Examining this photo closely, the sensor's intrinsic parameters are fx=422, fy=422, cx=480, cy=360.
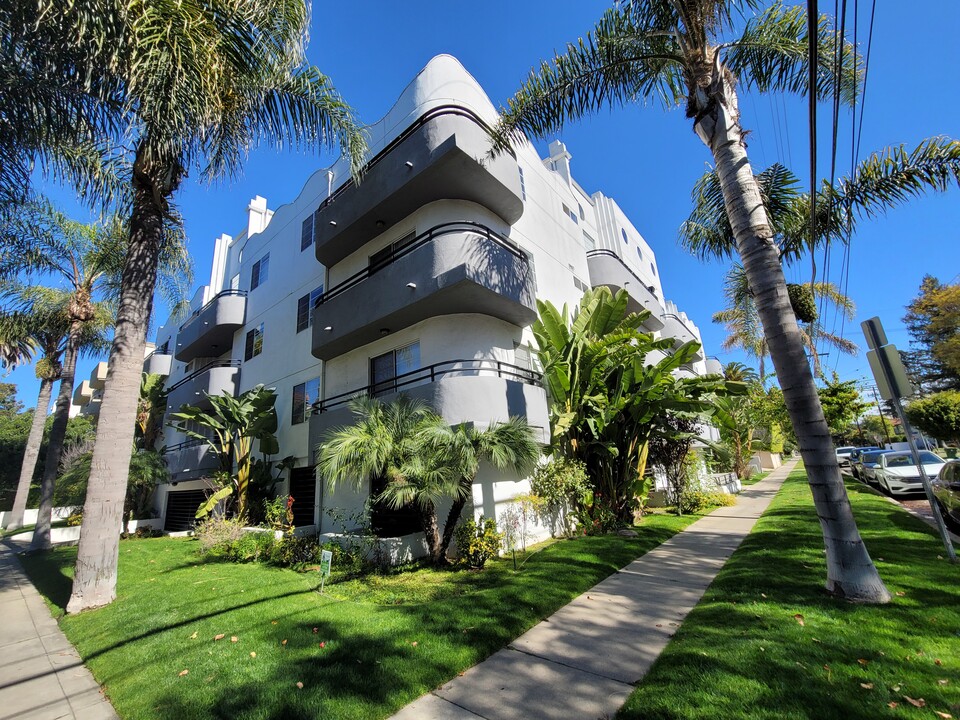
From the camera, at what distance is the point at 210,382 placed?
18.8 meters

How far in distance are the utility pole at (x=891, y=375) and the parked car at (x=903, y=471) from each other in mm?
10258

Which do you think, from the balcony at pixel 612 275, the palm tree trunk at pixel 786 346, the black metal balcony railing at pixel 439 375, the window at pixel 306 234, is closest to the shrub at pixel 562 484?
the black metal balcony railing at pixel 439 375

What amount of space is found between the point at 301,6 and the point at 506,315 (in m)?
8.64

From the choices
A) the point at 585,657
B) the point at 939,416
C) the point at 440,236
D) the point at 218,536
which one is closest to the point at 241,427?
the point at 218,536

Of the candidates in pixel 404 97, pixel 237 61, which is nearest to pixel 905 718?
pixel 237 61

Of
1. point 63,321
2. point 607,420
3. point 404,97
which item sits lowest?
point 607,420

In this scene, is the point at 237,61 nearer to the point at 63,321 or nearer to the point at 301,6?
the point at 301,6

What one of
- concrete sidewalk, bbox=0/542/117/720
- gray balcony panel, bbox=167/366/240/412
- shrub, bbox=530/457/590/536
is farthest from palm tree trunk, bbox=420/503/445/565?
gray balcony panel, bbox=167/366/240/412

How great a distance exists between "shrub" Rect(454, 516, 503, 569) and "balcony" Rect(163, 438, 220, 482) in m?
12.2

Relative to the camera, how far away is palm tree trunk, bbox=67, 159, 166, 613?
795 centimetres

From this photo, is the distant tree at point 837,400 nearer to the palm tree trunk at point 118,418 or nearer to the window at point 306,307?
the window at point 306,307

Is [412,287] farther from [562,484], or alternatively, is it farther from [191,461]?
[191,461]

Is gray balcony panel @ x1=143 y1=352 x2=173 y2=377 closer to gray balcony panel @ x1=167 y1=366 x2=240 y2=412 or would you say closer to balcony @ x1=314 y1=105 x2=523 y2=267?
A: gray balcony panel @ x1=167 y1=366 x2=240 y2=412

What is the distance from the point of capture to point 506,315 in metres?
12.8
